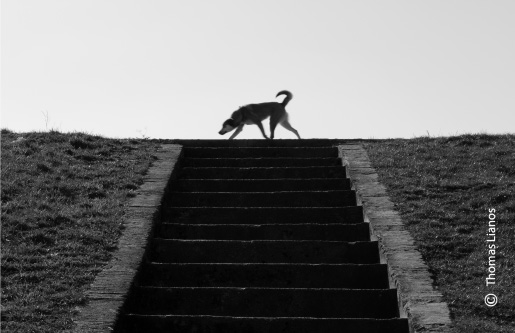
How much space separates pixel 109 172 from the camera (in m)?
11.2

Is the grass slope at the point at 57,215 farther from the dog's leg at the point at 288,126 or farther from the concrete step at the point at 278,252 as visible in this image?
the dog's leg at the point at 288,126

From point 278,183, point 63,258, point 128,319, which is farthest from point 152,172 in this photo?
point 128,319

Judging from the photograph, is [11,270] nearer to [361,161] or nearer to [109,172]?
[109,172]

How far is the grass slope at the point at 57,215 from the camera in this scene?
24.0ft

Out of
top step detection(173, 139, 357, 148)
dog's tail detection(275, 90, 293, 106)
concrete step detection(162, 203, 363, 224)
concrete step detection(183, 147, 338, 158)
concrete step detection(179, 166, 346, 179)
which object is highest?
dog's tail detection(275, 90, 293, 106)

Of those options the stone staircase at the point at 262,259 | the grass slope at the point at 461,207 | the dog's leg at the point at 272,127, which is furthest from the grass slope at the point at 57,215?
the grass slope at the point at 461,207

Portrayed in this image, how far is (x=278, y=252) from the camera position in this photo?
8719 mm

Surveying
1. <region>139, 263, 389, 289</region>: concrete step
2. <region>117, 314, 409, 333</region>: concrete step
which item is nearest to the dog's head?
<region>139, 263, 389, 289</region>: concrete step

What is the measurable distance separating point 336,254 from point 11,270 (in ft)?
9.97

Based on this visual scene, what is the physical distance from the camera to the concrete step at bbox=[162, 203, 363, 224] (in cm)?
976

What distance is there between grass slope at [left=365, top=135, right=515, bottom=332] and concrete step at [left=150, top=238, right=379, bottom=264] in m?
0.61

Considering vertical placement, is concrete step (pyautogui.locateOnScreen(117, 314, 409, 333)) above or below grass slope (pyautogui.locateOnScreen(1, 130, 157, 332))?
below

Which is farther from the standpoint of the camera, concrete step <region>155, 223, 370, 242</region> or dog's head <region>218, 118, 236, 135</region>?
dog's head <region>218, 118, 236, 135</region>
